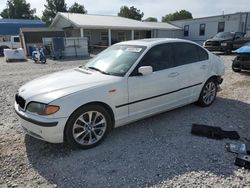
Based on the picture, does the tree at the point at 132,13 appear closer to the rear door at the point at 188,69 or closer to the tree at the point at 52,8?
the tree at the point at 52,8

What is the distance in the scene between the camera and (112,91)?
11.4 ft

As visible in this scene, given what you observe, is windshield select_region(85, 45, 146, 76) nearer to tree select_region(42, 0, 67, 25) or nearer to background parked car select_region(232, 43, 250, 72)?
background parked car select_region(232, 43, 250, 72)

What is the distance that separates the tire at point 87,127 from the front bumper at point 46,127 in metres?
0.10

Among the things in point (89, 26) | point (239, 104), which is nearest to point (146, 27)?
point (89, 26)

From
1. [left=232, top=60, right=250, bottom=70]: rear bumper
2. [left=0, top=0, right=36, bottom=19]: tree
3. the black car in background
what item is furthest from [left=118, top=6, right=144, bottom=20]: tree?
[left=232, top=60, right=250, bottom=70]: rear bumper

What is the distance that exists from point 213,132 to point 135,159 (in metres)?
1.56

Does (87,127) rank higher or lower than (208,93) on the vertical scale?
lower

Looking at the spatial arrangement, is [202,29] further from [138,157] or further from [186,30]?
[138,157]

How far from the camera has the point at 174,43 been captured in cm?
452

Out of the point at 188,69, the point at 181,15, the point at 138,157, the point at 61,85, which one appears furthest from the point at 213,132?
the point at 181,15

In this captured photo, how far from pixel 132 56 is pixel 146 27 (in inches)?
1010

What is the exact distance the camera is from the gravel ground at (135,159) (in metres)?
2.76

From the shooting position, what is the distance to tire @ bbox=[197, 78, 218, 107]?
5.07 m

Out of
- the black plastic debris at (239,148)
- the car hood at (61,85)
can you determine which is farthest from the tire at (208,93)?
the car hood at (61,85)
